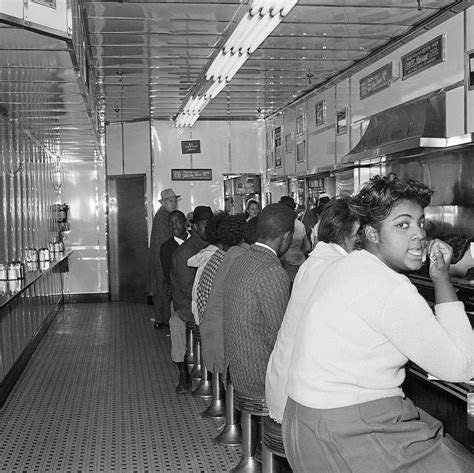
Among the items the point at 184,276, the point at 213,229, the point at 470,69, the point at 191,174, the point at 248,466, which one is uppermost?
the point at 470,69

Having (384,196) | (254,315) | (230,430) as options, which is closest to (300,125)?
(230,430)

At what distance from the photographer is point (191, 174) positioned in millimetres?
12727

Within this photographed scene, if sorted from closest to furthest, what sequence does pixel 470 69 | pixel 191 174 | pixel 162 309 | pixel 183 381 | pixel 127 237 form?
pixel 470 69
pixel 183 381
pixel 162 309
pixel 191 174
pixel 127 237

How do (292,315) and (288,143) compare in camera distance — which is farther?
(288,143)

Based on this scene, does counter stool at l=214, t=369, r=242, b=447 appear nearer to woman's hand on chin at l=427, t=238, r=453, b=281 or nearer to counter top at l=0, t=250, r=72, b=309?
counter top at l=0, t=250, r=72, b=309

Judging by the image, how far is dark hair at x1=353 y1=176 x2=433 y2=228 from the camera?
203 centimetres

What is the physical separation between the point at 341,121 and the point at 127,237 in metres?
5.43

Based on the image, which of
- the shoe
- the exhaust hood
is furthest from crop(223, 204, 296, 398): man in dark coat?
the shoe

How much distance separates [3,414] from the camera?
5758mm

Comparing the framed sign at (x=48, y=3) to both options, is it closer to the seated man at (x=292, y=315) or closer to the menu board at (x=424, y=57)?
the seated man at (x=292, y=315)

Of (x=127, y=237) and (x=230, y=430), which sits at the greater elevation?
(x=127, y=237)

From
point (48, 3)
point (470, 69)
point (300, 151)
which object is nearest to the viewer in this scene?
point (48, 3)

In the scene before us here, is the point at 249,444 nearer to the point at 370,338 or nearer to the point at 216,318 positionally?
the point at 216,318

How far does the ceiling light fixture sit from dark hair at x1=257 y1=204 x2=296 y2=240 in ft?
5.61
